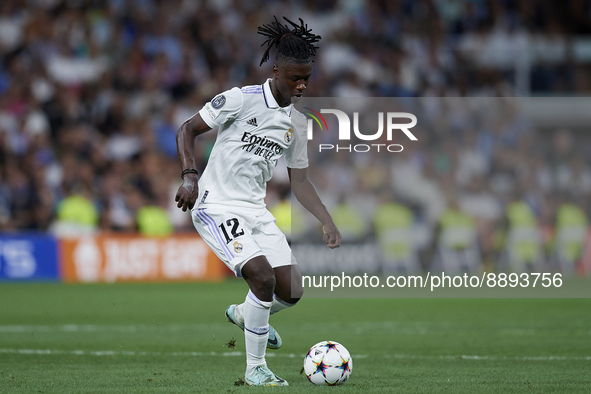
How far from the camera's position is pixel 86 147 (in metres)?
17.2

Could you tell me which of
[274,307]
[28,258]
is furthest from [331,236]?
[28,258]

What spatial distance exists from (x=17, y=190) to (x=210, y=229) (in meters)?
11.2

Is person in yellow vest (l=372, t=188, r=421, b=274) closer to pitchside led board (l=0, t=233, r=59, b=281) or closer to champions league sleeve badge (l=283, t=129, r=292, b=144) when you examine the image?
pitchside led board (l=0, t=233, r=59, b=281)

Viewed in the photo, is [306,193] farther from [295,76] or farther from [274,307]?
[295,76]

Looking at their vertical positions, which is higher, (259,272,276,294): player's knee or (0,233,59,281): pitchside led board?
(259,272,276,294): player's knee

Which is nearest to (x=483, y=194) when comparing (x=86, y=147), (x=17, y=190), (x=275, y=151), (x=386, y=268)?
(x=386, y=268)

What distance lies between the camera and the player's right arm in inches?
213

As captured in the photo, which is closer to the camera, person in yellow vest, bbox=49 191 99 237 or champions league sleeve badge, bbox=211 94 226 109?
champions league sleeve badge, bbox=211 94 226 109

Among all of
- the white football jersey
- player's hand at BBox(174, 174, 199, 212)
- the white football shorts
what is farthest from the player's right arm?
the white football shorts

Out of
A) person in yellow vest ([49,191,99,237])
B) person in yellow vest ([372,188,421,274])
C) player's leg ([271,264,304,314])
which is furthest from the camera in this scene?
person in yellow vest ([372,188,421,274])

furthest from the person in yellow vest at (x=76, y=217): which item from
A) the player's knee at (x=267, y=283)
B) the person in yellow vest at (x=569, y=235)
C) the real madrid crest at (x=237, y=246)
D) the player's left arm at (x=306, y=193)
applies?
the player's knee at (x=267, y=283)

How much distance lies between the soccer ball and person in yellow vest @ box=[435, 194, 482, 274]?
11868 millimetres

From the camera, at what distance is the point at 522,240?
18.1 metres

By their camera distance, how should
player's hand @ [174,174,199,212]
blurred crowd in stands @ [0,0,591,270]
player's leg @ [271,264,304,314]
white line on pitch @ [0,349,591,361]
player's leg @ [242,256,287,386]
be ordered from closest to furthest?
player's hand @ [174,174,199,212], player's leg @ [242,256,287,386], player's leg @ [271,264,304,314], white line on pitch @ [0,349,591,361], blurred crowd in stands @ [0,0,591,270]
